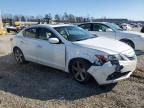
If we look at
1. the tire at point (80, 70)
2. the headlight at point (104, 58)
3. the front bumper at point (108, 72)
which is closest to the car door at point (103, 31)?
the tire at point (80, 70)

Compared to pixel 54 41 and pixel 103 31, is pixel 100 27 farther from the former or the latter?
pixel 54 41

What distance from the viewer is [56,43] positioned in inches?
256

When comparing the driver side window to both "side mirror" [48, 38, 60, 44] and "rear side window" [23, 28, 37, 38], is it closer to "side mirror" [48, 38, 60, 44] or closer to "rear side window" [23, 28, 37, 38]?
"rear side window" [23, 28, 37, 38]

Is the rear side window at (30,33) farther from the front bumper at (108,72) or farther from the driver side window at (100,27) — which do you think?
the driver side window at (100,27)

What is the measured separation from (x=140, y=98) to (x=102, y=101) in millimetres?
850

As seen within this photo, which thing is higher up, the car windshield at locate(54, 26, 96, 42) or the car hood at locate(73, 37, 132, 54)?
the car windshield at locate(54, 26, 96, 42)

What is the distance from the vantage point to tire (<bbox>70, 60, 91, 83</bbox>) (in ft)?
18.9

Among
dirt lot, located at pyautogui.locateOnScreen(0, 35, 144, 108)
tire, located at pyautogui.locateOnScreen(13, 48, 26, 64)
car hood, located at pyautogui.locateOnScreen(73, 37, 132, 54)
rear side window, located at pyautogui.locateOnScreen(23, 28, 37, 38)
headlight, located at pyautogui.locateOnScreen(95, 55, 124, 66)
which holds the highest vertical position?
rear side window, located at pyautogui.locateOnScreen(23, 28, 37, 38)

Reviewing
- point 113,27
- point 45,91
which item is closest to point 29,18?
point 113,27

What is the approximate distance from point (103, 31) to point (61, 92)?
23.2 ft

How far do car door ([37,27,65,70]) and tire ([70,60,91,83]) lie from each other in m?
0.41

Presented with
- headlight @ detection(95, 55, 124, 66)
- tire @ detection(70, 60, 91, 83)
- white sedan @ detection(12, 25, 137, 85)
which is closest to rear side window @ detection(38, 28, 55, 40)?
white sedan @ detection(12, 25, 137, 85)

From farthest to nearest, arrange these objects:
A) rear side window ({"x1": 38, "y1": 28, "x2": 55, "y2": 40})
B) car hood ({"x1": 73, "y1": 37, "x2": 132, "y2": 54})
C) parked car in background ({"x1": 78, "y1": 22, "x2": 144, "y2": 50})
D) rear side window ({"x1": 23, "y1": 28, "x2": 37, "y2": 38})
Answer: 1. parked car in background ({"x1": 78, "y1": 22, "x2": 144, "y2": 50})
2. rear side window ({"x1": 23, "y1": 28, "x2": 37, "y2": 38})
3. rear side window ({"x1": 38, "y1": 28, "x2": 55, "y2": 40})
4. car hood ({"x1": 73, "y1": 37, "x2": 132, "y2": 54})

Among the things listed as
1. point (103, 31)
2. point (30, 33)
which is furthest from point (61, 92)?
point (103, 31)
